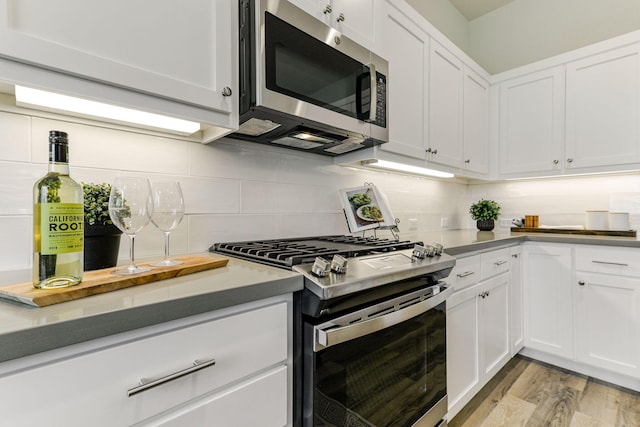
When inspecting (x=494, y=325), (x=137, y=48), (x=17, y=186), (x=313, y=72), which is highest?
(x=313, y=72)

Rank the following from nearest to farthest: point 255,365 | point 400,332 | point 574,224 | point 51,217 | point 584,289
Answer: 1. point 51,217
2. point 255,365
3. point 400,332
4. point 584,289
5. point 574,224

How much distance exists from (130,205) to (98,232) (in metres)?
0.17

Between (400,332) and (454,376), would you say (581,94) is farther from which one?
(400,332)

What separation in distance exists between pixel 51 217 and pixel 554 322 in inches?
106

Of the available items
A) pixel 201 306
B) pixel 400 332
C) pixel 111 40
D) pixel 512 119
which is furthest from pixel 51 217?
pixel 512 119

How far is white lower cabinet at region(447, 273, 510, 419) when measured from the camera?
1.47 m

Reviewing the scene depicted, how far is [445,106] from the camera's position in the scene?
2137 mm

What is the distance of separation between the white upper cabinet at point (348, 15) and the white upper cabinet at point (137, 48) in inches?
14.1

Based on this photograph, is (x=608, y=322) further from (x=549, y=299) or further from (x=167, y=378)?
(x=167, y=378)

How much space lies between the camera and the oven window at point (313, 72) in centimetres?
108

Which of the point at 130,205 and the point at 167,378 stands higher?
the point at 130,205

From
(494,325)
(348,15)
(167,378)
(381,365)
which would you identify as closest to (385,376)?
(381,365)

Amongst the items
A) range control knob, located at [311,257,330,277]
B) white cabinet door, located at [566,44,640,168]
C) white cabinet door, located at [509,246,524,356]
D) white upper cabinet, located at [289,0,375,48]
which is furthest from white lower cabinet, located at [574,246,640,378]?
range control knob, located at [311,257,330,277]

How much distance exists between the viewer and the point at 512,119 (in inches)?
104
